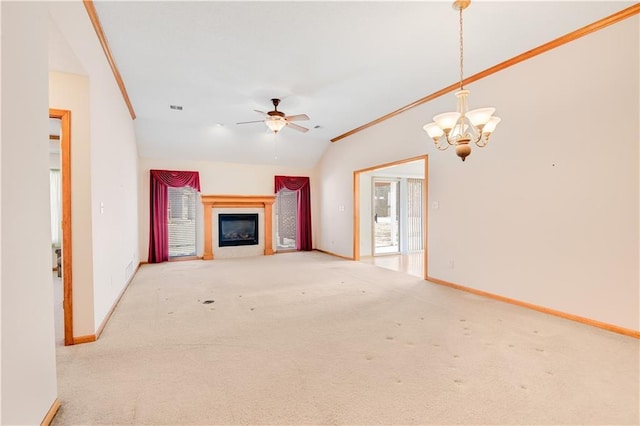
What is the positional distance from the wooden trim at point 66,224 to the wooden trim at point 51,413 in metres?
1.11

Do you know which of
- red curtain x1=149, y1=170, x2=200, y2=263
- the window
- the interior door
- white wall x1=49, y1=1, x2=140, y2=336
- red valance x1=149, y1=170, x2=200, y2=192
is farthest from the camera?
the interior door

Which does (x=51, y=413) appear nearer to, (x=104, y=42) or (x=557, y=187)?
(x=104, y=42)

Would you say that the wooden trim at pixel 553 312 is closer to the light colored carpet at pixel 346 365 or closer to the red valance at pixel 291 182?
the light colored carpet at pixel 346 365

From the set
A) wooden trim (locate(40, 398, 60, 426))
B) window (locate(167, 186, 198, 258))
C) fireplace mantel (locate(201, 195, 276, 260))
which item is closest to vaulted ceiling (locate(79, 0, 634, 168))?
window (locate(167, 186, 198, 258))

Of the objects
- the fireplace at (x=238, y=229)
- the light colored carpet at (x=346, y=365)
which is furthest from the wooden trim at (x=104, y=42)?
the fireplace at (x=238, y=229)

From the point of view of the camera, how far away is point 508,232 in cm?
392

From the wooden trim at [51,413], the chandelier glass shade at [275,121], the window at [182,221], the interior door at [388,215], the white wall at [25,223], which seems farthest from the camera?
the interior door at [388,215]

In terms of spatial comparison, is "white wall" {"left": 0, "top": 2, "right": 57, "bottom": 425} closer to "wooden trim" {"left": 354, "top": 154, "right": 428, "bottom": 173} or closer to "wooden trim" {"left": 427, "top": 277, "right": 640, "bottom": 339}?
"wooden trim" {"left": 427, "top": 277, "right": 640, "bottom": 339}

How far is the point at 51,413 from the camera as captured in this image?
1.78 metres

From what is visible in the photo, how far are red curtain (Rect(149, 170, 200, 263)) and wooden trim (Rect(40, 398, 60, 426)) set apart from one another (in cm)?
564

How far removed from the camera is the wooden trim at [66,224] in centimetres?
277

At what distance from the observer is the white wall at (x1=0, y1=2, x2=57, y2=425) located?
4.59 feet

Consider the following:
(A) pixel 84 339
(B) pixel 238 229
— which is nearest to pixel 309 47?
(A) pixel 84 339

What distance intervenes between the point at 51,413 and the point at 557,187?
15.4ft
